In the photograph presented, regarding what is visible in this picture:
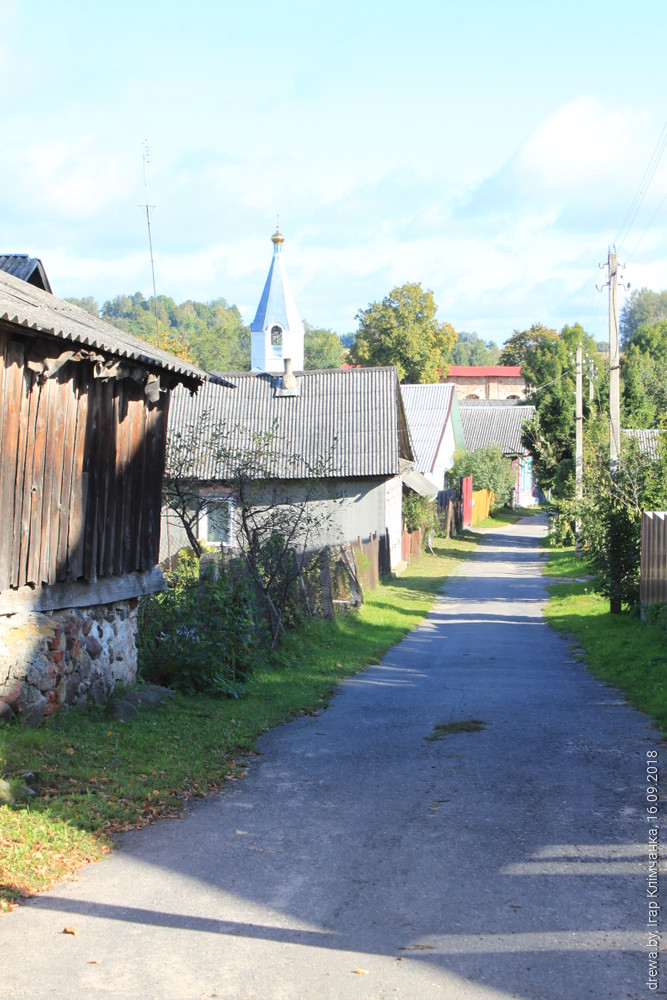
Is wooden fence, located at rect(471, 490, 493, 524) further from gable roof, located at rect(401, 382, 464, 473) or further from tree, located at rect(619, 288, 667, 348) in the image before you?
tree, located at rect(619, 288, 667, 348)

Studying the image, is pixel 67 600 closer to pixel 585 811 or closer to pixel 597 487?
pixel 585 811

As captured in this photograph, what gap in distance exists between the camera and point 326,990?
13.4 ft

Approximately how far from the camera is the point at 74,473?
29.5 feet

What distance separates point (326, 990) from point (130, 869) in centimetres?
188

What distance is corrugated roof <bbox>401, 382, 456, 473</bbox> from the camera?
45281 millimetres

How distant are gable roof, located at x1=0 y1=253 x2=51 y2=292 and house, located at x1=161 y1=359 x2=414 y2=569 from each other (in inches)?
432

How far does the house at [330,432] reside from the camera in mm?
26922

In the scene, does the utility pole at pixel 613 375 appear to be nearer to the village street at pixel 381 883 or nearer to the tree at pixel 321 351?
the village street at pixel 381 883

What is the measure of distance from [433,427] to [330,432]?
1972 cm

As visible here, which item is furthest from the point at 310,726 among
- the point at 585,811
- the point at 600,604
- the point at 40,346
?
the point at 600,604

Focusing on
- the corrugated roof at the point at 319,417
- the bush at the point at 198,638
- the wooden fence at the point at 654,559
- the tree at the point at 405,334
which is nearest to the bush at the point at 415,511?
the corrugated roof at the point at 319,417

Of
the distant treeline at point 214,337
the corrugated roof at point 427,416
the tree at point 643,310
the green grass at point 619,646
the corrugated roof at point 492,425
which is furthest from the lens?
the tree at point 643,310

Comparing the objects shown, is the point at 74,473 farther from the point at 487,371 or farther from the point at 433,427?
the point at 487,371

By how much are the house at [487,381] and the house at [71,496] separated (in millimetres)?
109380
